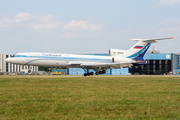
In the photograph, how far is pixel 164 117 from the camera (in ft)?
30.1

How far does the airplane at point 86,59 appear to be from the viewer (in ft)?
144

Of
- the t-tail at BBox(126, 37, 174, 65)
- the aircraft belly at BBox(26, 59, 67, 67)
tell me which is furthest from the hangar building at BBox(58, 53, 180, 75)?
the aircraft belly at BBox(26, 59, 67, 67)

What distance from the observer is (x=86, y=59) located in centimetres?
4722

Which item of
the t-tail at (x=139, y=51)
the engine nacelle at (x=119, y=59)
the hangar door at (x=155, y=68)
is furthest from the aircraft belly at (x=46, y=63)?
the hangar door at (x=155, y=68)

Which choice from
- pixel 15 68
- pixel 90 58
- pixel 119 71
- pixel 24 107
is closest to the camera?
pixel 24 107

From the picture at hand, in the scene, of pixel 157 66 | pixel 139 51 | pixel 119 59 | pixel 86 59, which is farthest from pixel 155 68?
pixel 86 59

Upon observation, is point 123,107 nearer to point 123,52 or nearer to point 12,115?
point 12,115

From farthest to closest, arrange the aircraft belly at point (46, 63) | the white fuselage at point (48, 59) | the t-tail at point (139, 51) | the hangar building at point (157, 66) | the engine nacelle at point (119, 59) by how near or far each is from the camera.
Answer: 1. the hangar building at point (157, 66)
2. the engine nacelle at point (119, 59)
3. the t-tail at point (139, 51)
4. the aircraft belly at point (46, 63)
5. the white fuselage at point (48, 59)

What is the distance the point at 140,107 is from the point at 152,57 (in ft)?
276

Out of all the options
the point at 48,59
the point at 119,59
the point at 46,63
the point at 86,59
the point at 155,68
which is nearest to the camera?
A: the point at 48,59

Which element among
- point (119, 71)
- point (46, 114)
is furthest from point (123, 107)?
point (119, 71)

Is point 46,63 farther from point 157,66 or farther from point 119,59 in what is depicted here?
point 157,66

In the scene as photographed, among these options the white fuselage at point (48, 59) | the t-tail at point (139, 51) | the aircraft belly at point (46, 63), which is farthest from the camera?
the t-tail at point (139, 51)

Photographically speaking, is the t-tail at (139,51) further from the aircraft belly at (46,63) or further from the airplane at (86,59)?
the aircraft belly at (46,63)
